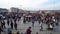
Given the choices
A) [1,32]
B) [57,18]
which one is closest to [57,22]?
[57,18]

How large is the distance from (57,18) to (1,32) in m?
1.50

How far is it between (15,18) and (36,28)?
61 cm

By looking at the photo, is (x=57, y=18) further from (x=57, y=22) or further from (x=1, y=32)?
(x=1, y=32)

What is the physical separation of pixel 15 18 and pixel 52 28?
3.32ft

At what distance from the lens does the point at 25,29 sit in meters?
22.4

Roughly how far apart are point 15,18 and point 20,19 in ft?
0.44

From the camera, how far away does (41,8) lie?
22.3 m

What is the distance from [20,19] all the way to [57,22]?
3.18ft

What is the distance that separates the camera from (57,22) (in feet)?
73.8

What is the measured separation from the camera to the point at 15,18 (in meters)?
22.4

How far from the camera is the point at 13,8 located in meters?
22.3

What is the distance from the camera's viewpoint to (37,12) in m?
22.3

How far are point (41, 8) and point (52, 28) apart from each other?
0.63 metres

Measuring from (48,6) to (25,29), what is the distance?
85cm
